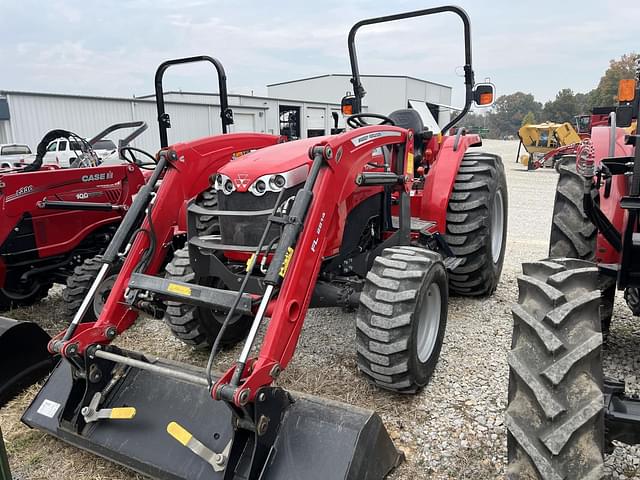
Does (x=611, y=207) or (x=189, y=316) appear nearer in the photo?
(x=611, y=207)

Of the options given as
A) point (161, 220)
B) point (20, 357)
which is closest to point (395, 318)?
point (161, 220)

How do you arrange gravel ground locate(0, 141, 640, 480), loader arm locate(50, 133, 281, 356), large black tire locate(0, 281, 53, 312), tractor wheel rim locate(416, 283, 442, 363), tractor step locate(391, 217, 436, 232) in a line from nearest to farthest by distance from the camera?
gravel ground locate(0, 141, 640, 480)
loader arm locate(50, 133, 281, 356)
tractor wheel rim locate(416, 283, 442, 363)
tractor step locate(391, 217, 436, 232)
large black tire locate(0, 281, 53, 312)

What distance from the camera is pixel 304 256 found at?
2631 mm

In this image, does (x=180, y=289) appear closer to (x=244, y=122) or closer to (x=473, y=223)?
(x=473, y=223)

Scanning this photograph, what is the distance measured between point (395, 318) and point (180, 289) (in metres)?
1.16

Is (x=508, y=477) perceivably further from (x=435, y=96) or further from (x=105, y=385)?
(x=435, y=96)

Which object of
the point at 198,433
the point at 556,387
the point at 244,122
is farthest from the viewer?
the point at 244,122

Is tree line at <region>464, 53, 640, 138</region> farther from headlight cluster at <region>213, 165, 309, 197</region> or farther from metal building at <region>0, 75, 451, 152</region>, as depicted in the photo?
metal building at <region>0, 75, 451, 152</region>

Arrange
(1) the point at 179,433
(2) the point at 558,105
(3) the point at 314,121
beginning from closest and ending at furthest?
(1) the point at 179,433, (3) the point at 314,121, (2) the point at 558,105

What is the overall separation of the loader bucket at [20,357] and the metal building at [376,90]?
103 feet

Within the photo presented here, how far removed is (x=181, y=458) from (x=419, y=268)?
1.59m

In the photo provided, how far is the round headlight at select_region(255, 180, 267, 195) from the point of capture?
3.00 meters

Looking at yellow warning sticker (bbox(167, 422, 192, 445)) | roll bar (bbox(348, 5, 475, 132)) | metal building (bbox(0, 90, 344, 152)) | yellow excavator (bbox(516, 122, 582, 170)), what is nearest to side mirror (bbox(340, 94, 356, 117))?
roll bar (bbox(348, 5, 475, 132))

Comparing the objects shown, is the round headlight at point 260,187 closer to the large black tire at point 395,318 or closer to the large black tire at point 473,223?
the large black tire at point 395,318
